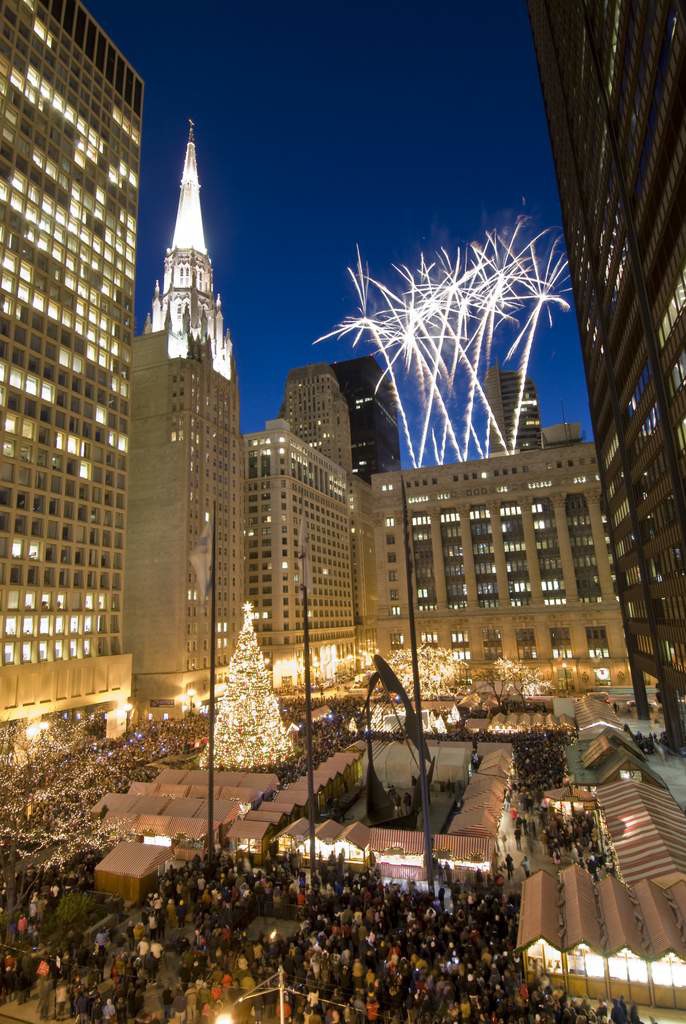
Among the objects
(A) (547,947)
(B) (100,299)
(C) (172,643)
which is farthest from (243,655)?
(B) (100,299)

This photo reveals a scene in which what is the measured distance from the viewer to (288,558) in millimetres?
115000

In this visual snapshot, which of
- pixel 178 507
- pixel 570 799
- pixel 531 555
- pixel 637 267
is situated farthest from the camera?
pixel 531 555

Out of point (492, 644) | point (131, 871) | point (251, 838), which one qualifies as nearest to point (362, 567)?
point (492, 644)

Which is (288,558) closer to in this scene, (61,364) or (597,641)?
(597,641)

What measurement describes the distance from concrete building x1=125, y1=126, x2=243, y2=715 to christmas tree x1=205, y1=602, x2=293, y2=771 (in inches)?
1662

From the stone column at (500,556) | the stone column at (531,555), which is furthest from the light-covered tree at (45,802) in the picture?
the stone column at (531,555)

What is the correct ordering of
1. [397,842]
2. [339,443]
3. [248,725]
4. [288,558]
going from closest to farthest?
[397,842] < [248,725] < [288,558] < [339,443]

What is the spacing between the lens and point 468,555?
106125 mm

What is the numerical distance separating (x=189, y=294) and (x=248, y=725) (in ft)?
348

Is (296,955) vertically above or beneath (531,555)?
beneath

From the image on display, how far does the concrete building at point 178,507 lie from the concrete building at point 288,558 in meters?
12.7

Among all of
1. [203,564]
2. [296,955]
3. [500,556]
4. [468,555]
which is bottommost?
[296,955]

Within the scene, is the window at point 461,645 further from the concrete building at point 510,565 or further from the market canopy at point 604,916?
the market canopy at point 604,916

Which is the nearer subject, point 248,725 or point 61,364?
point 248,725
